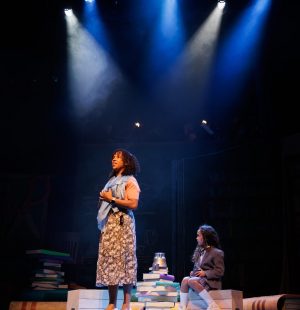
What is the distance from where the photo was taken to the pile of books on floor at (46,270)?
659 cm

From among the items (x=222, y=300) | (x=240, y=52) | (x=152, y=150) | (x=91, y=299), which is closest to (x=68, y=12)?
(x=152, y=150)

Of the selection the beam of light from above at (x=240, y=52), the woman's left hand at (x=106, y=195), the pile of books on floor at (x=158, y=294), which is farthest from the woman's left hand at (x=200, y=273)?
the beam of light from above at (x=240, y=52)

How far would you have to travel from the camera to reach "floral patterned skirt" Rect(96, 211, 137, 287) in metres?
4.16

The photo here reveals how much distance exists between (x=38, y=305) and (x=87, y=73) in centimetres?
430

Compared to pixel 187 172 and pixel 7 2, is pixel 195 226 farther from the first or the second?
pixel 7 2

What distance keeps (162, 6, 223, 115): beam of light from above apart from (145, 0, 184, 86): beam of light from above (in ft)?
Answer: 0.59

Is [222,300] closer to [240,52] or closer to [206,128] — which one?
[206,128]

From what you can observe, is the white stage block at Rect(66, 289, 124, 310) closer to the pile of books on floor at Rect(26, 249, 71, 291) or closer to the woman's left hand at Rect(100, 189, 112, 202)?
the woman's left hand at Rect(100, 189, 112, 202)

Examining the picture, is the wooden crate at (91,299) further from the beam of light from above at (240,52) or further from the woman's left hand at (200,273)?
the beam of light from above at (240,52)

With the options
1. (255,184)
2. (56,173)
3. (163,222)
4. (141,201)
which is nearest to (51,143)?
(56,173)

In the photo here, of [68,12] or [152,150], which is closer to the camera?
[68,12]

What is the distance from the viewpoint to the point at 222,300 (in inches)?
197

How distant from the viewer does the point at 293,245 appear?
689 centimetres

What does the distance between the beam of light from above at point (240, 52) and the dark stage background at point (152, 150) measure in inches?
5.0
